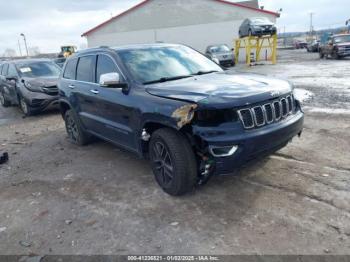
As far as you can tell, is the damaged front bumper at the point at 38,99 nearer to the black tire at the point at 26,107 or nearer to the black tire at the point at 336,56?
the black tire at the point at 26,107

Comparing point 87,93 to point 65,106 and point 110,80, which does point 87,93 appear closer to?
point 110,80

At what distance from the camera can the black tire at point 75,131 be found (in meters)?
5.95

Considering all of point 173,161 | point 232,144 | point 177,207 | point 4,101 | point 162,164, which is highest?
point 232,144

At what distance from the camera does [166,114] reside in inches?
138

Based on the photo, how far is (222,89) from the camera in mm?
3531

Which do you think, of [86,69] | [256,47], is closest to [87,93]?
[86,69]

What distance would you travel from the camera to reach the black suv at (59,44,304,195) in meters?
3.29

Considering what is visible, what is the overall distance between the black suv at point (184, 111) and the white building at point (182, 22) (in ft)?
90.6

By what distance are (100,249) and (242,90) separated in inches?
87.0

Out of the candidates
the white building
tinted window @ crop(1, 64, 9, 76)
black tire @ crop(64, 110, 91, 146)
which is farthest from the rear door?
the white building

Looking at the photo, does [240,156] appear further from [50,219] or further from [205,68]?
[50,219]

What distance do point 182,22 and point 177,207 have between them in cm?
3104

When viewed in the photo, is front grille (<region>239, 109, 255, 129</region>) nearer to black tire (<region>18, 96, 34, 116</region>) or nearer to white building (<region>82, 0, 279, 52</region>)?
black tire (<region>18, 96, 34, 116</region>)

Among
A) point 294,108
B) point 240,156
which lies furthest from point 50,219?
point 294,108
